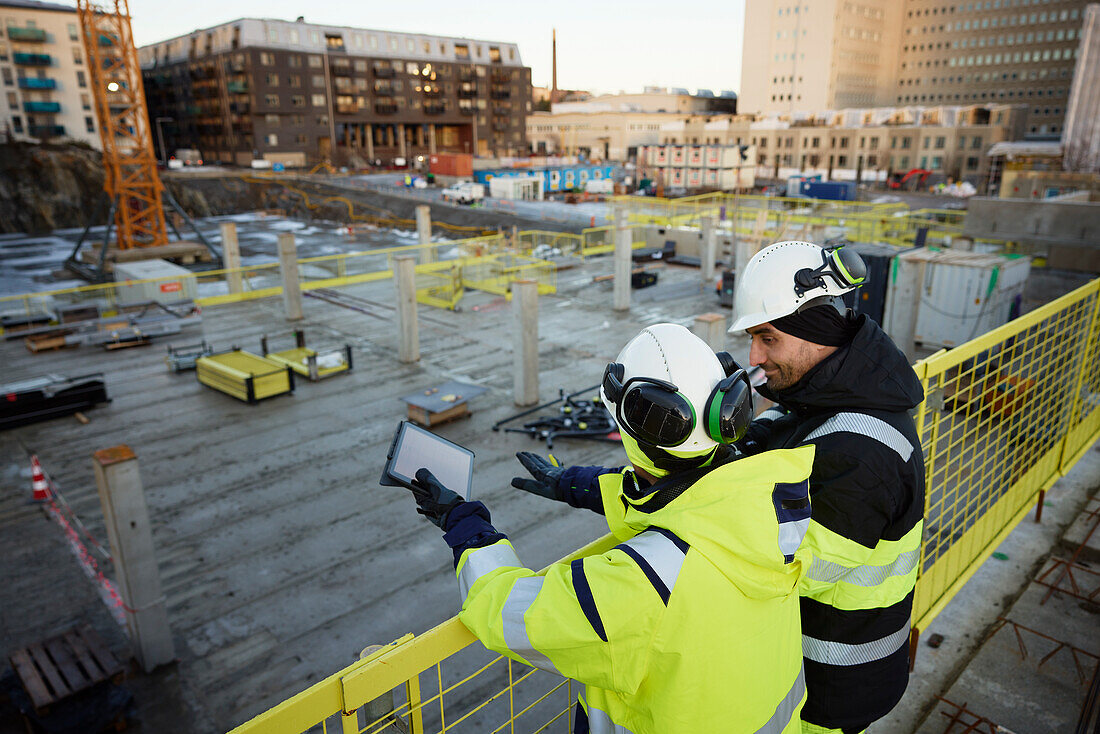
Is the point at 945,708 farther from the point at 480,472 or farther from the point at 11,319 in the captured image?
the point at 11,319

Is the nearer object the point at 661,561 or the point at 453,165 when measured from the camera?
the point at 661,561

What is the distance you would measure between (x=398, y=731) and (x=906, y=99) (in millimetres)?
114594

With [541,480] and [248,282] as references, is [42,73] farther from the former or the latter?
[541,480]

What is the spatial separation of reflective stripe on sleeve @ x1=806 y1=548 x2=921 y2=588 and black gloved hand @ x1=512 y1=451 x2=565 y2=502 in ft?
3.25

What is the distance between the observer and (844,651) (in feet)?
7.95

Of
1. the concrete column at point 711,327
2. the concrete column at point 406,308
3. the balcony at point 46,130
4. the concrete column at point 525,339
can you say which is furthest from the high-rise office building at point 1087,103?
the balcony at point 46,130

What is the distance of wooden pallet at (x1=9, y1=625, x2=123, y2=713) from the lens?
6164mm

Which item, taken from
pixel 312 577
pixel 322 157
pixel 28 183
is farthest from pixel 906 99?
pixel 312 577

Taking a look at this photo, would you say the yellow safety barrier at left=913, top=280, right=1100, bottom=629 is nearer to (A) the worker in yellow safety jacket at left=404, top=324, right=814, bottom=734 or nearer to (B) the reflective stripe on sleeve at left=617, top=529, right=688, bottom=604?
(A) the worker in yellow safety jacket at left=404, top=324, right=814, bottom=734

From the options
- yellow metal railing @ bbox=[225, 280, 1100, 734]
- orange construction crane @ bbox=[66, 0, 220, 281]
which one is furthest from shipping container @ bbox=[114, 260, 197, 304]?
yellow metal railing @ bbox=[225, 280, 1100, 734]

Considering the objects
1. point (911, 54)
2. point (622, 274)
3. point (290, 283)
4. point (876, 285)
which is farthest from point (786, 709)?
point (911, 54)

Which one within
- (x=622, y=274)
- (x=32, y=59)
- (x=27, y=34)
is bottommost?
(x=622, y=274)

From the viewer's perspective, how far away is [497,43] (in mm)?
89500

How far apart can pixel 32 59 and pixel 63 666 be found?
8108 cm
